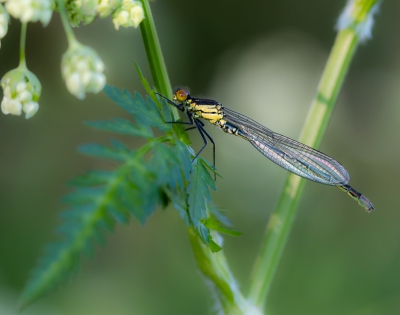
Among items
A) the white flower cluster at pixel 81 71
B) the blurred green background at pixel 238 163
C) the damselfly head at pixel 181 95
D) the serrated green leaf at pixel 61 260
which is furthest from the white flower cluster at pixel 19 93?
the blurred green background at pixel 238 163

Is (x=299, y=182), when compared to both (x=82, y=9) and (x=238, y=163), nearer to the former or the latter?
(x=82, y=9)

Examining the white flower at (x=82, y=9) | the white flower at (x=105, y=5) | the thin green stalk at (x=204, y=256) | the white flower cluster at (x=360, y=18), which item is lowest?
the thin green stalk at (x=204, y=256)

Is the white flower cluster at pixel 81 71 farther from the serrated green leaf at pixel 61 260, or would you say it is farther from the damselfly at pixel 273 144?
the damselfly at pixel 273 144

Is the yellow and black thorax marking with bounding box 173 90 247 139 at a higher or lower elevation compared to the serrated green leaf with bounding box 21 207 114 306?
higher

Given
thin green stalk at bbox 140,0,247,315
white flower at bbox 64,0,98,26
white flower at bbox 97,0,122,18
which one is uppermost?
white flower at bbox 97,0,122,18

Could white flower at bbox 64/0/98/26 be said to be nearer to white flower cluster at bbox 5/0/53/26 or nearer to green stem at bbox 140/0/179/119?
white flower cluster at bbox 5/0/53/26

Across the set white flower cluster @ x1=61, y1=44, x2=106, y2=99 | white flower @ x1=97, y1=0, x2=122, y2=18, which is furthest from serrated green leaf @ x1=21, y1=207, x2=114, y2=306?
white flower @ x1=97, y1=0, x2=122, y2=18
